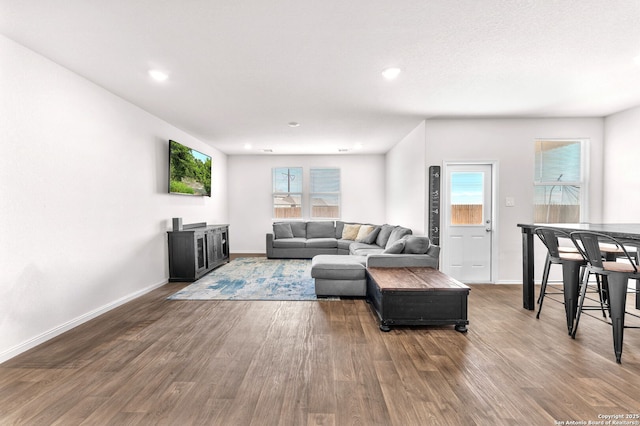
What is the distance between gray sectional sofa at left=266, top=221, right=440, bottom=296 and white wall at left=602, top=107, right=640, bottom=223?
282cm

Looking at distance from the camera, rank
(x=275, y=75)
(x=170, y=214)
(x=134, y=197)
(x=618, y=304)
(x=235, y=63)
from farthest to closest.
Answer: (x=170, y=214) < (x=134, y=197) < (x=275, y=75) < (x=235, y=63) < (x=618, y=304)

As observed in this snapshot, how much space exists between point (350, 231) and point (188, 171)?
3.64 m

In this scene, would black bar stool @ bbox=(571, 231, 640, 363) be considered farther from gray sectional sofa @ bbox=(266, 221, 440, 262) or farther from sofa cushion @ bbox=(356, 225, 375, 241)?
sofa cushion @ bbox=(356, 225, 375, 241)

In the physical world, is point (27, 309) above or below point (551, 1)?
below

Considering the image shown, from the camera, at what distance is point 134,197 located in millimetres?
3885

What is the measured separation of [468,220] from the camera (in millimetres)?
4547

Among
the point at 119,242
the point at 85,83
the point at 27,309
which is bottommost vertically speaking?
the point at 27,309

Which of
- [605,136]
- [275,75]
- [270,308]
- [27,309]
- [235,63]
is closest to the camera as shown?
[27,309]

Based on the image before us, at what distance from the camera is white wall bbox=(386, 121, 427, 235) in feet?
15.3

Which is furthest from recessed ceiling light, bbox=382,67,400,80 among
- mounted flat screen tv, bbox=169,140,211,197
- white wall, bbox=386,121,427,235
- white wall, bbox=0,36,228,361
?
mounted flat screen tv, bbox=169,140,211,197

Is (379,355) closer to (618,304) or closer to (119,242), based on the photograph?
(618,304)

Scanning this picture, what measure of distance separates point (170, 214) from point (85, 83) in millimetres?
2205

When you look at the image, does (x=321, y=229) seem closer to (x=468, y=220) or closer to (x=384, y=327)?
(x=468, y=220)

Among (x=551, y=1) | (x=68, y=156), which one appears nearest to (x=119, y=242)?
(x=68, y=156)
